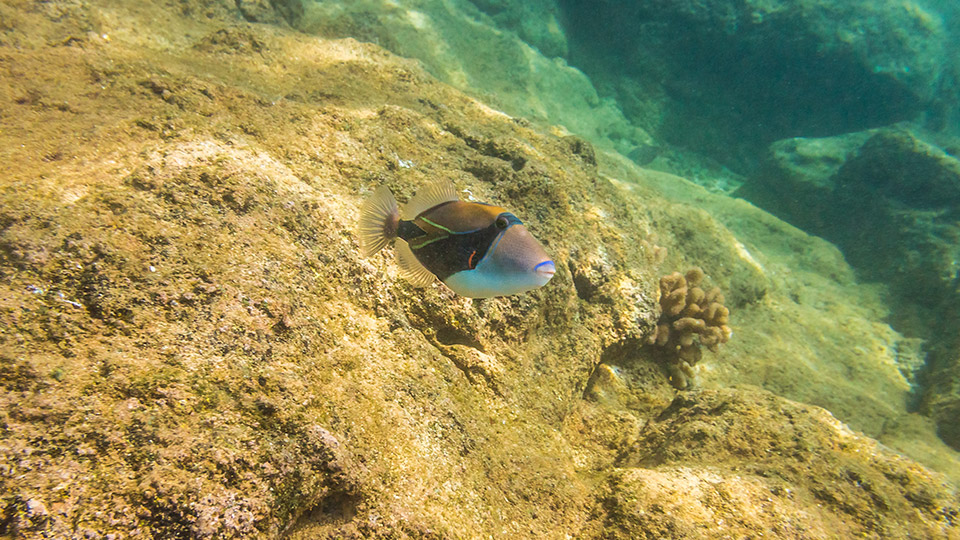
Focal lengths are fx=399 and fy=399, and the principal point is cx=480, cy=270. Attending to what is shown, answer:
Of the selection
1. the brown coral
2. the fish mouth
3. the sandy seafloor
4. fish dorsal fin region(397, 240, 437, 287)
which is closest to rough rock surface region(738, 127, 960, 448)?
the brown coral

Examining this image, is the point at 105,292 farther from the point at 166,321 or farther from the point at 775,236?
the point at 775,236

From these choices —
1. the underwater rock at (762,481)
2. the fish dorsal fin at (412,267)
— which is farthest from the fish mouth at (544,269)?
the underwater rock at (762,481)

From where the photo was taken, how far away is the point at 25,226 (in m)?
1.52

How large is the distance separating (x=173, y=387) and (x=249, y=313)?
15.4 inches

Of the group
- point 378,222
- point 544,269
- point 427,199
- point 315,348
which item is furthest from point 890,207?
point 315,348

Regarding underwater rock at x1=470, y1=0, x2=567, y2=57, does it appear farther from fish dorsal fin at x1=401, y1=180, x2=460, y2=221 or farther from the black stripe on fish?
the black stripe on fish

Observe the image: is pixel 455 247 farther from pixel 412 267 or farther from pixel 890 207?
pixel 890 207

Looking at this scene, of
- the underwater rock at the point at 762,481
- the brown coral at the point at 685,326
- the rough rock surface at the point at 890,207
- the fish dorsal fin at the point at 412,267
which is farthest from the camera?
the rough rock surface at the point at 890,207

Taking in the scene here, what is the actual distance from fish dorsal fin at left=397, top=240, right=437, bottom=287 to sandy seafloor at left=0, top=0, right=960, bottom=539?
1.97 ft

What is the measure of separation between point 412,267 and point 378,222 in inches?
8.9

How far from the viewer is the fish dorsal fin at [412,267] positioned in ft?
5.03

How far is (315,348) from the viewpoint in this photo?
1780mm

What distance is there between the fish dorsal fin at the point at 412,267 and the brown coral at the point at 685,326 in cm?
276

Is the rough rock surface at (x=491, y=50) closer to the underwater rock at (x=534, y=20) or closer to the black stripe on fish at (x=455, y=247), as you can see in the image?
the underwater rock at (x=534, y=20)
